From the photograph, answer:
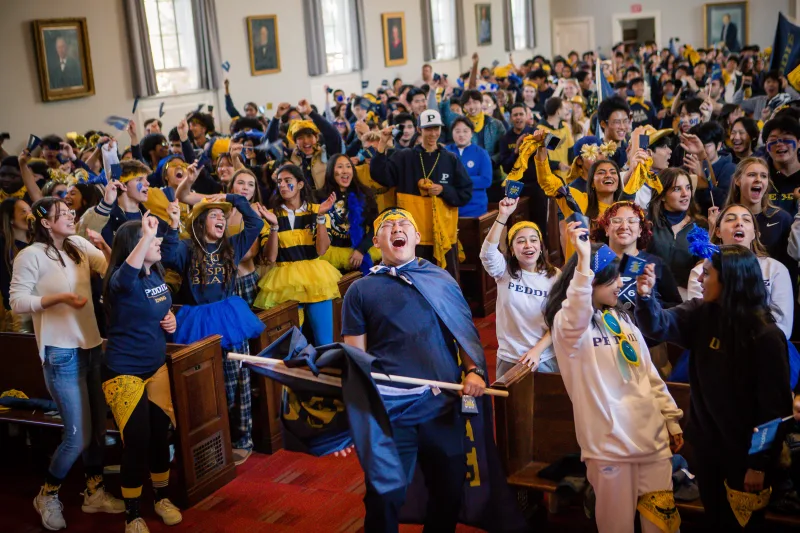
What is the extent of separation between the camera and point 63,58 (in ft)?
42.9

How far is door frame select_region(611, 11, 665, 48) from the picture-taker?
29.5 meters

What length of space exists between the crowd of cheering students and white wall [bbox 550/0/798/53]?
66.9ft

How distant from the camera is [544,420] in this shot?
4.68 metres

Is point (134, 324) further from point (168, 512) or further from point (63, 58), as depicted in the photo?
point (63, 58)

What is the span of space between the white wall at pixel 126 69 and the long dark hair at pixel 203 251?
7794 millimetres

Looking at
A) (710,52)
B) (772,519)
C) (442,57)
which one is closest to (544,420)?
(772,519)

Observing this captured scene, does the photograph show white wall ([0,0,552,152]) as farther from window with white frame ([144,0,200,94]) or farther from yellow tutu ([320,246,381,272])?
yellow tutu ([320,246,381,272])

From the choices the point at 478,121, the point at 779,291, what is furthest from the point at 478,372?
the point at 478,121

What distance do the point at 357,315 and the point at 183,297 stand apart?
6.59 feet

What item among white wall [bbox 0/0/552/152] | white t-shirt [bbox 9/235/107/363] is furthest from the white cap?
white wall [bbox 0/0/552/152]

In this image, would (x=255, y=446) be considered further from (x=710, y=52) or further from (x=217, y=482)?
(x=710, y=52)

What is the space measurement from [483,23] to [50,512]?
73.4 ft

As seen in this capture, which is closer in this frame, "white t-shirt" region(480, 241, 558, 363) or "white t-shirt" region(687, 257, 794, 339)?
"white t-shirt" region(687, 257, 794, 339)

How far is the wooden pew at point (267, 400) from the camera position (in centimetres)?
613
